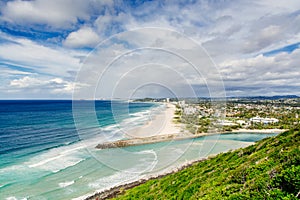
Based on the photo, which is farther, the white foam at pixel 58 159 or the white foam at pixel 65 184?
the white foam at pixel 58 159

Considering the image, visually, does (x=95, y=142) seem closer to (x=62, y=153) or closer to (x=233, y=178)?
(x=62, y=153)

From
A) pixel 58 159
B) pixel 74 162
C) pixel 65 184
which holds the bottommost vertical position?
pixel 65 184

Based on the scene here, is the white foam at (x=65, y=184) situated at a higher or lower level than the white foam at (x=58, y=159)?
lower

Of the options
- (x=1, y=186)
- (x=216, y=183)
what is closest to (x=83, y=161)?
(x=1, y=186)

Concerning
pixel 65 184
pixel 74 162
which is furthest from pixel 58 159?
pixel 65 184

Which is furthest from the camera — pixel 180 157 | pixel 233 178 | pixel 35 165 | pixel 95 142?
pixel 95 142

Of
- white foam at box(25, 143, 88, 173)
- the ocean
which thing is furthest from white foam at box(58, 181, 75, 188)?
white foam at box(25, 143, 88, 173)

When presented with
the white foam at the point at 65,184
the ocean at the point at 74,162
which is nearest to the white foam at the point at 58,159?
the ocean at the point at 74,162

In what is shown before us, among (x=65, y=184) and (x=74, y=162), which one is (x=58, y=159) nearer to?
(x=74, y=162)

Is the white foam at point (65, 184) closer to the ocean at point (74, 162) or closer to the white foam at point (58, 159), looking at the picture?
the ocean at point (74, 162)

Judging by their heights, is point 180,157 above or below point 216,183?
below

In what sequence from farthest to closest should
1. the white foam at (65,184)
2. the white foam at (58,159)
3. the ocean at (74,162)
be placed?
the white foam at (58,159), the white foam at (65,184), the ocean at (74,162)
